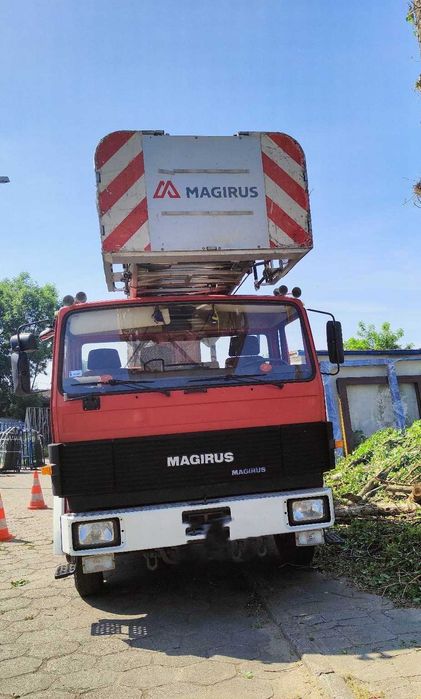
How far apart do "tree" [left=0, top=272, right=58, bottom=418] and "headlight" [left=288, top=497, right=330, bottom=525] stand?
33.6 metres

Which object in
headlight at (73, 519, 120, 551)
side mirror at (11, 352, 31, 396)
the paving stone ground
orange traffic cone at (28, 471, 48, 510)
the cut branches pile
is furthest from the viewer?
orange traffic cone at (28, 471, 48, 510)

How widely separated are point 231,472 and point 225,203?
7.31 ft

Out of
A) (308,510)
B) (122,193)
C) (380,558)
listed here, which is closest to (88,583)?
(308,510)

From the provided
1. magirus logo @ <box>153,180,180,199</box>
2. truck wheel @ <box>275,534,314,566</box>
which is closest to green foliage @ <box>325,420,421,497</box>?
truck wheel @ <box>275,534,314,566</box>

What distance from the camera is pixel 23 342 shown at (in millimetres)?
4566

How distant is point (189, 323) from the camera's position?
14.6 ft

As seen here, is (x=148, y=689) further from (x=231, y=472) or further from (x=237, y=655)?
(x=231, y=472)

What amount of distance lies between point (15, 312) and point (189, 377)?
35.4 metres

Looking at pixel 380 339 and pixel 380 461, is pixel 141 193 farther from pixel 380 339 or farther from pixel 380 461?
pixel 380 339

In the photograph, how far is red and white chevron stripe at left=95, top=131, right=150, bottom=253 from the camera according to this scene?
4.53m

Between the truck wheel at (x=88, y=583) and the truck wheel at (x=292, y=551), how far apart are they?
153 centimetres

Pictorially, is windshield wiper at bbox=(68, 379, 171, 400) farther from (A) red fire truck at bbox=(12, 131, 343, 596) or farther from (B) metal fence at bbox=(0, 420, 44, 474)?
(B) metal fence at bbox=(0, 420, 44, 474)

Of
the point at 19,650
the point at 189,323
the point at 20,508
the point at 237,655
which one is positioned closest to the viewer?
the point at 237,655

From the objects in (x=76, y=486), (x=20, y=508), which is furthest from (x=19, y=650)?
(x=20, y=508)
